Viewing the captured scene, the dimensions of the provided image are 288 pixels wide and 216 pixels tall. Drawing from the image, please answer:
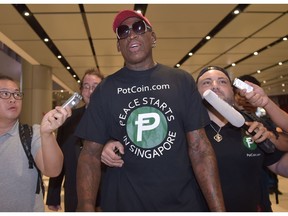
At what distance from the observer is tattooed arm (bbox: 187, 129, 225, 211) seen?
1.52m

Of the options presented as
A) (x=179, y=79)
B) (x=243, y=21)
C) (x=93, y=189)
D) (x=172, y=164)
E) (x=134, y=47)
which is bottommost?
(x=93, y=189)

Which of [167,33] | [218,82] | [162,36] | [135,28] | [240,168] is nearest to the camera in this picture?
[135,28]

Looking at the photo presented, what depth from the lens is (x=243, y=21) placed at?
19.5 ft

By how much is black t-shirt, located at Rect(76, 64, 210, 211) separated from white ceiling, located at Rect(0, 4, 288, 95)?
369cm

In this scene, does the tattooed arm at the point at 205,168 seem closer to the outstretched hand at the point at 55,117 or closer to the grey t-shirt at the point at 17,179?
the outstretched hand at the point at 55,117

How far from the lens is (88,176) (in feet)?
5.17

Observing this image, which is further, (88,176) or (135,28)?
(135,28)

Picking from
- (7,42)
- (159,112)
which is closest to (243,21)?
(159,112)

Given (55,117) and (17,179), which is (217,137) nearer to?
(55,117)

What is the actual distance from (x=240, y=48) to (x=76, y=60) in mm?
4894

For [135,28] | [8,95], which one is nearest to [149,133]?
[135,28]

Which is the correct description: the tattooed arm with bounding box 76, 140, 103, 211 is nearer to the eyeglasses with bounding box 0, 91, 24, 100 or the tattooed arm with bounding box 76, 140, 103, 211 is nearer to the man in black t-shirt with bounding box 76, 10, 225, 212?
the man in black t-shirt with bounding box 76, 10, 225, 212

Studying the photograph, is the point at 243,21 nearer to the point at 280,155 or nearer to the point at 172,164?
the point at 280,155

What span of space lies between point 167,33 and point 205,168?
5.44 meters
